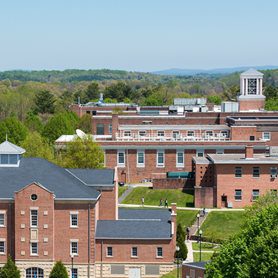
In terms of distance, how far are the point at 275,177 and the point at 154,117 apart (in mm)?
37090

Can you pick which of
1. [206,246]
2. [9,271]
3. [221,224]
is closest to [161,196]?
[221,224]

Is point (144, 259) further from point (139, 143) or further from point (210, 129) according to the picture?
point (210, 129)

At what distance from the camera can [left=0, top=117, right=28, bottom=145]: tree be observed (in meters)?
105

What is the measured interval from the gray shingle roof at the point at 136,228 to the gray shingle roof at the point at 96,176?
295 cm

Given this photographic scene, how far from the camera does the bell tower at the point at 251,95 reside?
121 m

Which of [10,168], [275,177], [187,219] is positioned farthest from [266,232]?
[275,177]

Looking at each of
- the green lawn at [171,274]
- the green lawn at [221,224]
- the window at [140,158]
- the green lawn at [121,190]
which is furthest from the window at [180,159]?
the green lawn at [171,274]

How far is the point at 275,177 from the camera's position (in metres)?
83.6

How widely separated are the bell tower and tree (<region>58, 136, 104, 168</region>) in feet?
113

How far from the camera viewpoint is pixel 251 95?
122062 millimetres

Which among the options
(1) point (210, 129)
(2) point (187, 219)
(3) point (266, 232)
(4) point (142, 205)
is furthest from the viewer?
(1) point (210, 129)

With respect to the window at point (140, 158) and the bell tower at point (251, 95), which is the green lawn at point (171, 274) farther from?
the bell tower at point (251, 95)

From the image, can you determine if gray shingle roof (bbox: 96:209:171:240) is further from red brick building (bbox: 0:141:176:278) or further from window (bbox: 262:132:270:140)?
window (bbox: 262:132:270:140)

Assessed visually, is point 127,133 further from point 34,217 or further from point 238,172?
point 34,217
